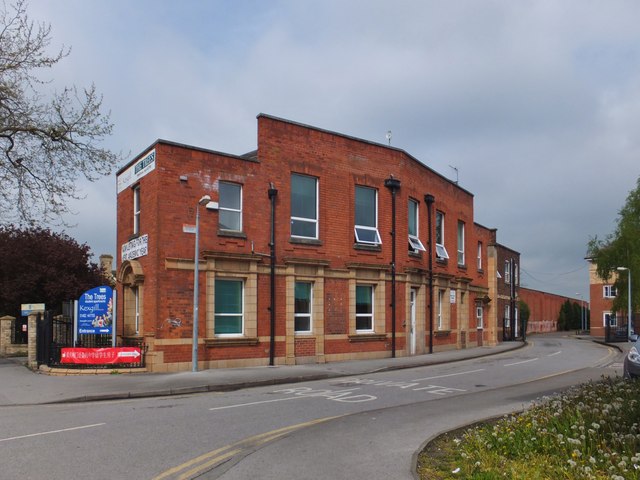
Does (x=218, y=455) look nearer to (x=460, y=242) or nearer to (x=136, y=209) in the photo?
(x=136, y=209)

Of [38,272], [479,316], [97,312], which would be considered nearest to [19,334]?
[38,272]

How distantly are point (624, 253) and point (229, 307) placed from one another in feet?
131

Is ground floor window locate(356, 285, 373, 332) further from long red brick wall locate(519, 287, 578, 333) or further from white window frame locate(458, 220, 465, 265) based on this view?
long red brick wall locate(519, 287, 578, 333)

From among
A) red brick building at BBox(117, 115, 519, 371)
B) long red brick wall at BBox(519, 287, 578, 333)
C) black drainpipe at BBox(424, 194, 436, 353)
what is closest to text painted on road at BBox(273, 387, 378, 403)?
red brick building at BBox(117, 115, 519, 371)

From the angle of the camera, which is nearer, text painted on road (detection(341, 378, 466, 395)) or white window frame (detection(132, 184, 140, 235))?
text painted on road (detection(341, 378, 466, 395))

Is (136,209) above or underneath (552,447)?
above

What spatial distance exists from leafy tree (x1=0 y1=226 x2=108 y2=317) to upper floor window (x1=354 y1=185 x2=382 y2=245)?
16155 millimetres

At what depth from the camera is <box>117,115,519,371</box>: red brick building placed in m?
18.3

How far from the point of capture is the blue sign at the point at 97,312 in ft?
61.7

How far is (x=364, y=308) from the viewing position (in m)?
23.3

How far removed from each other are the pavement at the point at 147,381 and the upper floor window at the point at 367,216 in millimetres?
5068

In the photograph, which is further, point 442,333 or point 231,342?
point 442,333

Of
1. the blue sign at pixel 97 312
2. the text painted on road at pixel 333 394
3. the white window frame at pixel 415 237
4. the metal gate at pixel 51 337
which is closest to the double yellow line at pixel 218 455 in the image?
the text painted on road at pixel 333 394

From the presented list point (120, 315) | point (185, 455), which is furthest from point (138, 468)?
point (120, 315)
